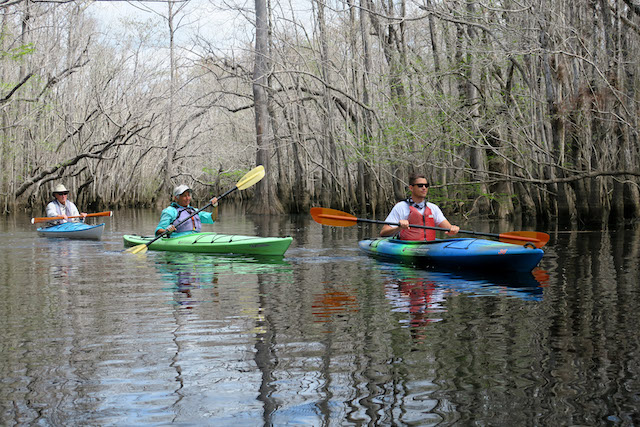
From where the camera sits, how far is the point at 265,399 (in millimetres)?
3270

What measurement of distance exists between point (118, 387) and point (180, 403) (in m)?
0.42

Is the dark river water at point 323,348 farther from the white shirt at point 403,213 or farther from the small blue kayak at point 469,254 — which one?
the white shirt at point 403,213

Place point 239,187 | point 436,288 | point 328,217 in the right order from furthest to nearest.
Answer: point 239,187, point 328,217, point 436,288

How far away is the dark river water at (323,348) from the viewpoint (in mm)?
3127

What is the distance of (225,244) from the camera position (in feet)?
33.7

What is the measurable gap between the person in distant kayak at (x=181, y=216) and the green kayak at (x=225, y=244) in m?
0.24

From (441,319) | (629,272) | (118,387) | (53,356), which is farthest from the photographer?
(629,272)

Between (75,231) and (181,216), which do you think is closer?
(181,216)

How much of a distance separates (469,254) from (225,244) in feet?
11.8

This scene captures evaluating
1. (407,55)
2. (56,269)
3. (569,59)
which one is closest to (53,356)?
(56,269)

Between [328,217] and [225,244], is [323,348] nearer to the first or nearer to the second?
[328,217]

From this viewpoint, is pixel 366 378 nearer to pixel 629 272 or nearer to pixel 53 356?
pixel 53 356

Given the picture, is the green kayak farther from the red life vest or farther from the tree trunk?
the tree trunk

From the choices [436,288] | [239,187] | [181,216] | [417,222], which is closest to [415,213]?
[417,222]
